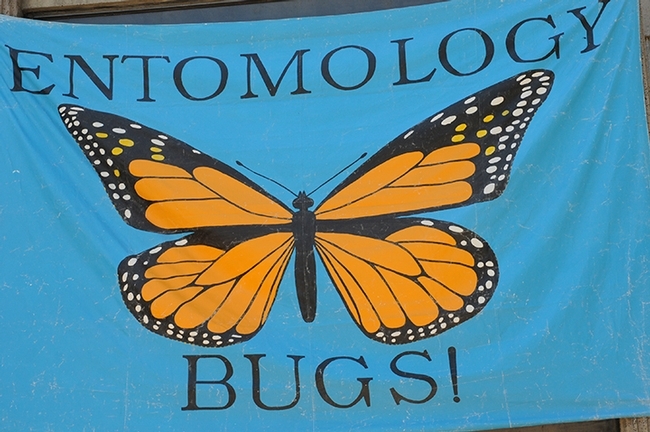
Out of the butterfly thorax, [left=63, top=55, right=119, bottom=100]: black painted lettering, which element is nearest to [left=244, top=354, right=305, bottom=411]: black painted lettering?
the butterfly thorax

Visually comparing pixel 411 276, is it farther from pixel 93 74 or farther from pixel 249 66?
pixel 93 74

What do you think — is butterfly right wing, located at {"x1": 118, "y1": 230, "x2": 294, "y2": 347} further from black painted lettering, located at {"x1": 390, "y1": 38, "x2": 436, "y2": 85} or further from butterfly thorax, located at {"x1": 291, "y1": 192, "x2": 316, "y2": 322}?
black painted lettering, located at {"x1": 390, "y1": 38, "x2": 436, "y2": 85}

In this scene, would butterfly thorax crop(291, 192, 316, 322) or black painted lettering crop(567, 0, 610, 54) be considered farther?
black painted lettering crop(567, 0, 610, 54)

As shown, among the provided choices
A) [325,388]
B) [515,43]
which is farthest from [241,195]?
[515,43]

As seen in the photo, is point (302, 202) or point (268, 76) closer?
point (302, 202)

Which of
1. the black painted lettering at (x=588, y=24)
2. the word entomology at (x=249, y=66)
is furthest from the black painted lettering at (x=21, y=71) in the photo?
the black painted lettering at (x=588, y=24)

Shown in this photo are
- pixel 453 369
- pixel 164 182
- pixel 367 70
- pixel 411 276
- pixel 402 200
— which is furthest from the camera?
pixel 367 70
